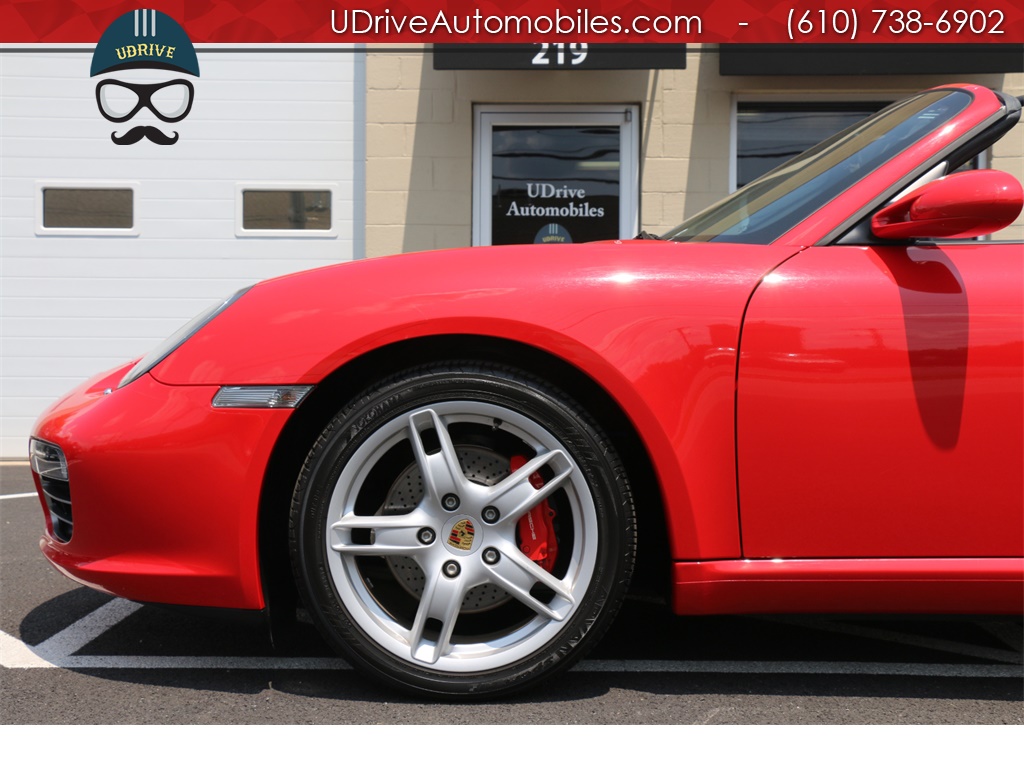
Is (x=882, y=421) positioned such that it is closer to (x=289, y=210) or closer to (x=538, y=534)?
(x=538, y=534)

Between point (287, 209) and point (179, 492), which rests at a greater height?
point (287, 209)

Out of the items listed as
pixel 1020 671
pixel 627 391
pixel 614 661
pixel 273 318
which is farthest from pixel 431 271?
pixel 1020 671

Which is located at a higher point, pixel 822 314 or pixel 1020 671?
pixel 822 314

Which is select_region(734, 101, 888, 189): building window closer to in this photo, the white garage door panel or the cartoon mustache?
the white garage door panel

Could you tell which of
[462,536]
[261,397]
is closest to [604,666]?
[462,536]

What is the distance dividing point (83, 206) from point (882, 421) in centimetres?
706

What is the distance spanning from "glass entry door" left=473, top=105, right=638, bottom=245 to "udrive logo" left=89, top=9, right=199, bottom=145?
2.36 metres

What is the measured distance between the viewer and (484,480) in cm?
216

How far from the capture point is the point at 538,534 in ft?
7.00

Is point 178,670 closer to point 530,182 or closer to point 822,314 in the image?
point 822,314

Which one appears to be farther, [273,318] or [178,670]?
[178,670]

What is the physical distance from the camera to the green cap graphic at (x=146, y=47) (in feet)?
24.8
